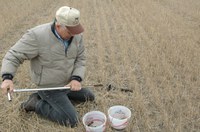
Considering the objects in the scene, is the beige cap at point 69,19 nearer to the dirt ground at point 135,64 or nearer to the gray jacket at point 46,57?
the gray jacket at point 46,57

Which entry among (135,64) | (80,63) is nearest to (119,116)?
(80,63)

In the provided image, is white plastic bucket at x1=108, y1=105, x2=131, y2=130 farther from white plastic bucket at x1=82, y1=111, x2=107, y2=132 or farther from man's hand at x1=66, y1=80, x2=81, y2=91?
man's hand at x1=66, y1=80, x2=81, y2=91

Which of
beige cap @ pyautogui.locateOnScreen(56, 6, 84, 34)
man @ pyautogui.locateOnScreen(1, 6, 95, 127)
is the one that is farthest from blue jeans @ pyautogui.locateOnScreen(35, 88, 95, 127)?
beige cap @ pyautogui.locateOnScreen(56, 6, 84, 34)

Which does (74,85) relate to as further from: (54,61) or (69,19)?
(69,19)

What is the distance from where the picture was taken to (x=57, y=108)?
11.1ft

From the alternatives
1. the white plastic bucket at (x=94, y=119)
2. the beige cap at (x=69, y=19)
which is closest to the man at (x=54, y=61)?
the beige cap at (x=69, y=19)

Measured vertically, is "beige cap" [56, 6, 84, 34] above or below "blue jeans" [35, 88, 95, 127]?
above

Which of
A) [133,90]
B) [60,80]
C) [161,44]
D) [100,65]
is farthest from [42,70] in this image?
[161,44]

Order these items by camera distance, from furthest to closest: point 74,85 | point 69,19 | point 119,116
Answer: point 119,116 < point 74,85 < point 69,19

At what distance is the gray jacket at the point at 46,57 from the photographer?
3098 millimetres

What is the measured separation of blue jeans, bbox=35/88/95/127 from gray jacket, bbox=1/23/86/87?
13 centimetres

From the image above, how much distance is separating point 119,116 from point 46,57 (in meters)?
1.08

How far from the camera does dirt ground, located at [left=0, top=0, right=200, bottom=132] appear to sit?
137 inches

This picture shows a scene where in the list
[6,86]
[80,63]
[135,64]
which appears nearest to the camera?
[6,86]
